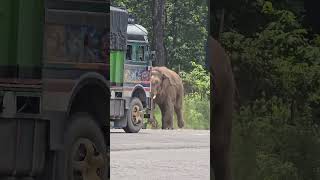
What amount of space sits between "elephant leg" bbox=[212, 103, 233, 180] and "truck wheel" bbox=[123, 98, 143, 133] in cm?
1806

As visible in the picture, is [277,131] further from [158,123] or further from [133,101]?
[158,123]

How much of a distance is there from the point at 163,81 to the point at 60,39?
22.6 meters

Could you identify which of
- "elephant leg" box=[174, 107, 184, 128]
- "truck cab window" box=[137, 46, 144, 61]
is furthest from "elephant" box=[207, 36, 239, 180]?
"elephant leg" box=[174, 107, 184, 128]

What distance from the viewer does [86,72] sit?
720 centimetres

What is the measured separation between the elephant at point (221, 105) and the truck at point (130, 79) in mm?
16736

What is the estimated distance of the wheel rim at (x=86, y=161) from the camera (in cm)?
728

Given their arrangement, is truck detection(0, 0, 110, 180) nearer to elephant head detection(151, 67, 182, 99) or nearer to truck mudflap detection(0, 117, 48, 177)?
truck mudflap detection(0, 117, 48, 177)

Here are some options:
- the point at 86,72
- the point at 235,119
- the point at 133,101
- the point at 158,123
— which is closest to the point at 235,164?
the point at 235,119

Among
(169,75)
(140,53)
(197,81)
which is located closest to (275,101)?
(140,53)

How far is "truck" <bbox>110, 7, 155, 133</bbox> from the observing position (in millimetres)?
23781

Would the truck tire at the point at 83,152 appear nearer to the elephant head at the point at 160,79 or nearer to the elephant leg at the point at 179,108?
the elephant head at the point at 160,79

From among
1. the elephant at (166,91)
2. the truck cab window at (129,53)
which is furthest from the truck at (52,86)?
the elephant at (166,91)

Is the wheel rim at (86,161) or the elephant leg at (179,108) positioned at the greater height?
the wheel rim at (86,161)

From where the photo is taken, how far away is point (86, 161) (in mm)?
7383
